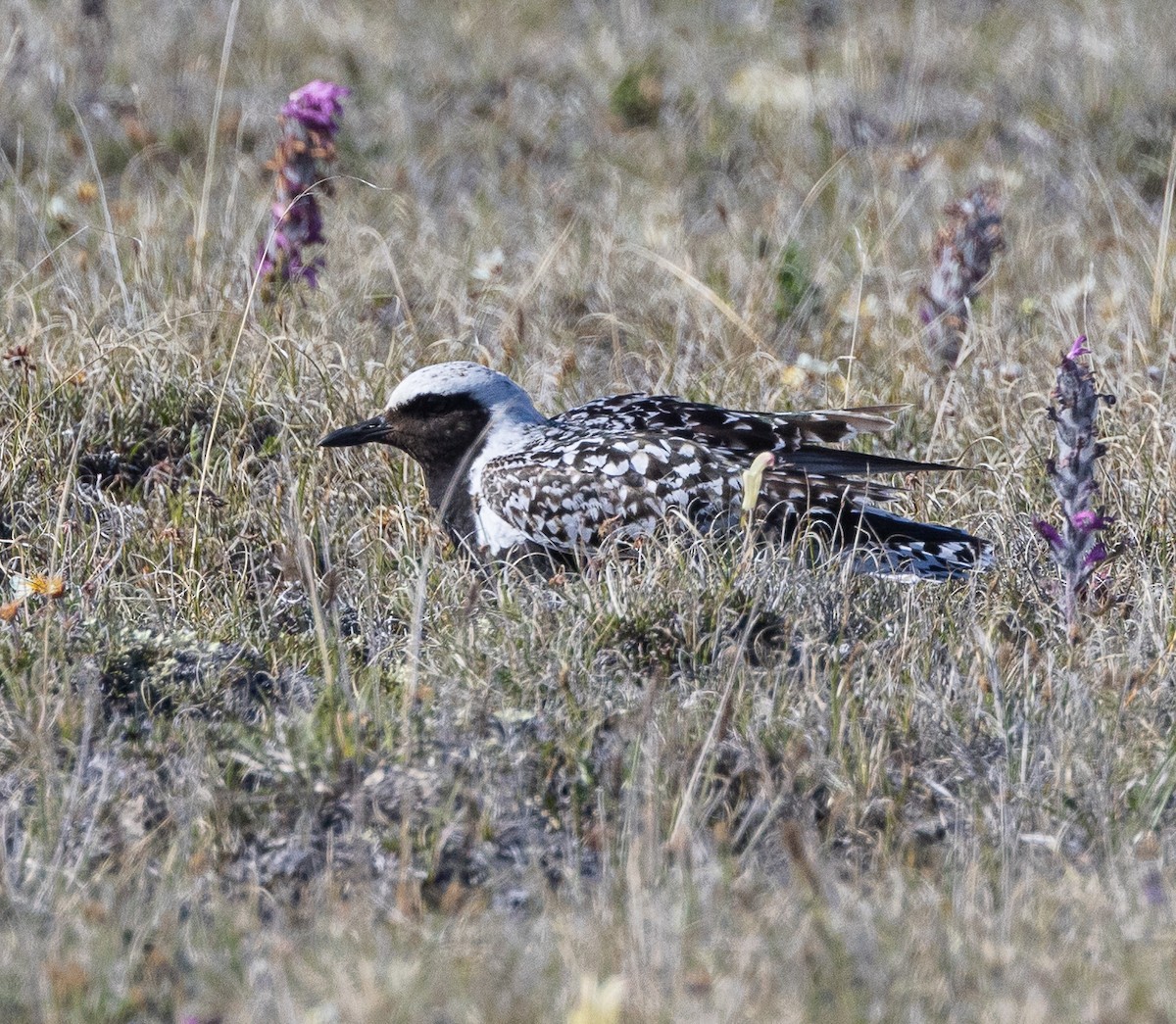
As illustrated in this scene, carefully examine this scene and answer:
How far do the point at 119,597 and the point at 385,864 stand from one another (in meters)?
1.35

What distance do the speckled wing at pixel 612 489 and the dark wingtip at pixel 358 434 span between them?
0.45 metres

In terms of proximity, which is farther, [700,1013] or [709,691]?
[709,691]

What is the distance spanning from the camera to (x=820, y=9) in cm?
1003

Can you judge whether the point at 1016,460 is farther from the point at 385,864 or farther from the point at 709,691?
the point at 385,864

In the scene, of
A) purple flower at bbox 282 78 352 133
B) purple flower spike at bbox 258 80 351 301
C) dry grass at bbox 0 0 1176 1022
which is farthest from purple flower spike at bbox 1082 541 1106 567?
purple flower at bbox 282 78 352 133

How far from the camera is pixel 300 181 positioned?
5656 mm

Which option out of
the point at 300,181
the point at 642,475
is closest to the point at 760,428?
the point at 642,475

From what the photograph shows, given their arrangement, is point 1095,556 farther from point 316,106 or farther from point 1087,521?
point 316,106

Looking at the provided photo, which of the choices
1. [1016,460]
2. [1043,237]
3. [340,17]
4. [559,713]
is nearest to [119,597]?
[559,713]

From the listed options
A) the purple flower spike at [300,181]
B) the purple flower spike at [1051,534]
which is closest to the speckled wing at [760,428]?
the purple flower spike at [1051,534]

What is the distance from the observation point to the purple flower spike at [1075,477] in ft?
12.1

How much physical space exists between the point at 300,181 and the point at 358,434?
132 centimetres

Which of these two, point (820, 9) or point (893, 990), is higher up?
point (820, 9)

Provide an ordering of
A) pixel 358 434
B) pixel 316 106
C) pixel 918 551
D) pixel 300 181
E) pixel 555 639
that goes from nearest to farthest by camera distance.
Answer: pixel 555 639
pixel 918 551
pixel 358 434
pixel 316 106
pixel 300 181
